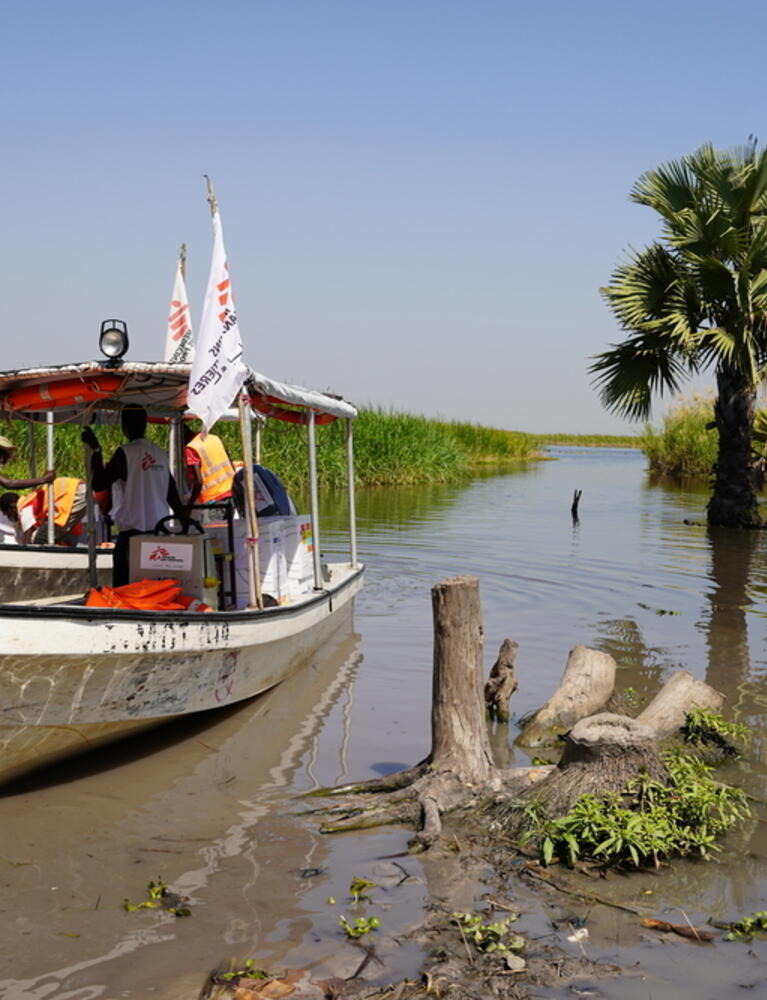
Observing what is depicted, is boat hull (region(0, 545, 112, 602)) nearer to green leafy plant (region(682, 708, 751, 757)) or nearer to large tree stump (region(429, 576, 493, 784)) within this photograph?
large tree stump (region(429, 576, 493, 784))

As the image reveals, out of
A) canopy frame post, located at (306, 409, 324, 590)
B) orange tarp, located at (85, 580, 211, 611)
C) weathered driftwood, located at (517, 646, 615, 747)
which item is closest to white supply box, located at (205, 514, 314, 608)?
canopy frame post, located at (306, 409, 324, 590)

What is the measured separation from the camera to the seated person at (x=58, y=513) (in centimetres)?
1263

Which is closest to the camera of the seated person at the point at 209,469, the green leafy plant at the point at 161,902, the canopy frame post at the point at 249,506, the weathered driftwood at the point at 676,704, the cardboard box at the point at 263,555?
the green leafy plant at the point at 161,902

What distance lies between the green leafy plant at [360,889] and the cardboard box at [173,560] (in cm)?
309

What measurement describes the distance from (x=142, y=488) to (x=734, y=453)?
14543mm

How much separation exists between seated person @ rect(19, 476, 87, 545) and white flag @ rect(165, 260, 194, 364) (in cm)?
197

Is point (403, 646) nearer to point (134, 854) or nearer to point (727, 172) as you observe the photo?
point (134, 854)

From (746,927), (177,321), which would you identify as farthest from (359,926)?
(177,321)

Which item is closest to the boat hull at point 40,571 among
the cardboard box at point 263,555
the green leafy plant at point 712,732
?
the cardboard box at point 263,555

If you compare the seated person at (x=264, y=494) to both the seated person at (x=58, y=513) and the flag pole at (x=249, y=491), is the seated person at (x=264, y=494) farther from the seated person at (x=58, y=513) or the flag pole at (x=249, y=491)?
the seated person at (x=58, y=513)

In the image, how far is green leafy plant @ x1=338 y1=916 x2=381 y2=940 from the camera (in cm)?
450

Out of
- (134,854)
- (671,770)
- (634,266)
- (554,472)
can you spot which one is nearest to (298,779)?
(134,854)

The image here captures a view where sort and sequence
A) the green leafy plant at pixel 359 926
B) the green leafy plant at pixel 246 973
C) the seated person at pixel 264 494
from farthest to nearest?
the seated person at pixel 264 494, the green leafy plant at pixel 359 926, the green leafy plant at pixel 246 973

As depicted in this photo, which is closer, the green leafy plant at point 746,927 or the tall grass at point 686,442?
the green leafy plant at point 746,927
